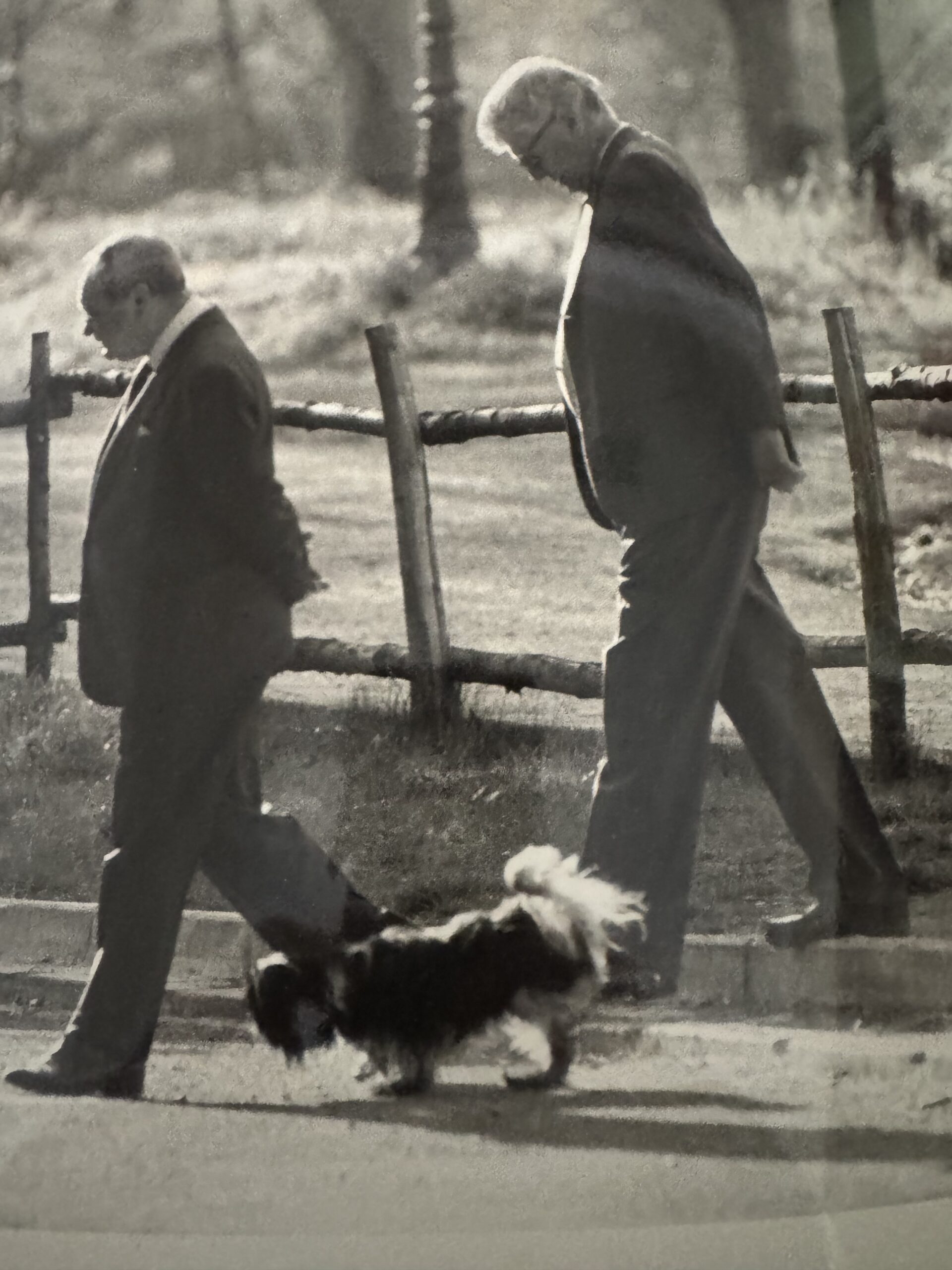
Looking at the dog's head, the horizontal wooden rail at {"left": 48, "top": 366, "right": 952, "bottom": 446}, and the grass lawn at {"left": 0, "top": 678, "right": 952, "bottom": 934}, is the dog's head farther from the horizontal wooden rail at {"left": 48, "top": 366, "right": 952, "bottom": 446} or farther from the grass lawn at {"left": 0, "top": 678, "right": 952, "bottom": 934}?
the horizontal wooden rail at {"left": 48, "top": 366, "right": 952, "bottom": 446}

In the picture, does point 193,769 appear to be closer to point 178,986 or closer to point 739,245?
point 178,986

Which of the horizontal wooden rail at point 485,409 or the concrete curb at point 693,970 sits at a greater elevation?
the horizontal wooden rail at point 485,409

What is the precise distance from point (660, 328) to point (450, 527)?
39cm

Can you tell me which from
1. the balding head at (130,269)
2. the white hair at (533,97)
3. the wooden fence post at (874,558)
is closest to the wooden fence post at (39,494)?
the balding head at (130,269)

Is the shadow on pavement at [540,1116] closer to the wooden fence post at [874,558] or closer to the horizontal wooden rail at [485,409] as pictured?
the wooden fence post at [874,558]

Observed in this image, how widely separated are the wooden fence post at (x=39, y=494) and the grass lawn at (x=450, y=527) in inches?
0.7

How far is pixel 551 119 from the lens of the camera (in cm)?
210

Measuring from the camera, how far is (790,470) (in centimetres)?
215

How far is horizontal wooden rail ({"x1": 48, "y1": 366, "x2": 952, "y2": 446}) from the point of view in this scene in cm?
211

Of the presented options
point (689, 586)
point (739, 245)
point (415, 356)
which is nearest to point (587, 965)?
point (689, 586)

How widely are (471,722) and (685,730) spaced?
0.30m

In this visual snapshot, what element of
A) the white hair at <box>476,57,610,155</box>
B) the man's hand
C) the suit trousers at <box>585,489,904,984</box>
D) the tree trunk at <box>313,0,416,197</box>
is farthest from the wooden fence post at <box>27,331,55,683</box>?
the man's hand

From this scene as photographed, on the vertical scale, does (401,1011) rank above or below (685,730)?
below

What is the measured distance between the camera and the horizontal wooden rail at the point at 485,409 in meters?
2.11
